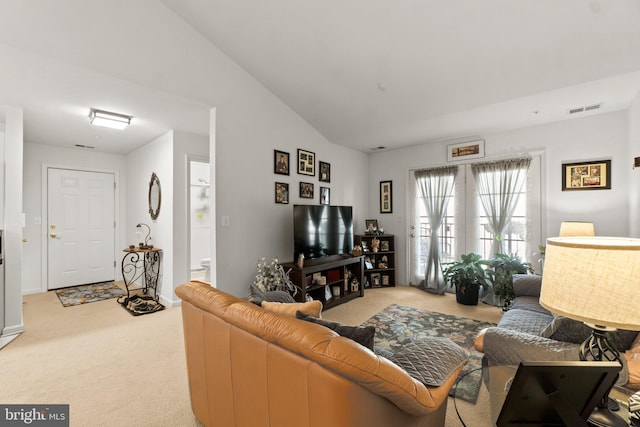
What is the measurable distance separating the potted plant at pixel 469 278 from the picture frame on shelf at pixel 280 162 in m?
2.79

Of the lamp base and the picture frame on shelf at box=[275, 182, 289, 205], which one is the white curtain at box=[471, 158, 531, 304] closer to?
the picture frame on shelf at box=[275, 182, 289, 205]

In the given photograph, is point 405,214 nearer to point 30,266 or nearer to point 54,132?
point 54,132

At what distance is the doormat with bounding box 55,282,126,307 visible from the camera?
4281 millimetres

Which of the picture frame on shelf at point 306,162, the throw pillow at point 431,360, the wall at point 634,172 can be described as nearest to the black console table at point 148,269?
the picture frame on shelf at point 306,162

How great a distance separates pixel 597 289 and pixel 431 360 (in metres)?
0.72

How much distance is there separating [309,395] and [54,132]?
17.1ft

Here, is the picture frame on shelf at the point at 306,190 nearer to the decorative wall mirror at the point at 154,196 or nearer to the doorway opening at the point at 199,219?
the decorative wall mirror at the point at 154,196

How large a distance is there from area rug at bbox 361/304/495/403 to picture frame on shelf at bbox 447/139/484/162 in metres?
2.45

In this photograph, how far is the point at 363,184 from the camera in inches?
223

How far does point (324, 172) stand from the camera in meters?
4.70

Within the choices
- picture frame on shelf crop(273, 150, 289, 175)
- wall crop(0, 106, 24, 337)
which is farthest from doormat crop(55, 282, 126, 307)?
picture frame on shelf crop(273, 150, 289, 175)

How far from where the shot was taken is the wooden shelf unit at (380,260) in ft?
16.8

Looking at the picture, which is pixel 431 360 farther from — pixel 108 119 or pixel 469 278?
pixel 108 119

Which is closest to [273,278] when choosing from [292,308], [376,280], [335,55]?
[292,308]
